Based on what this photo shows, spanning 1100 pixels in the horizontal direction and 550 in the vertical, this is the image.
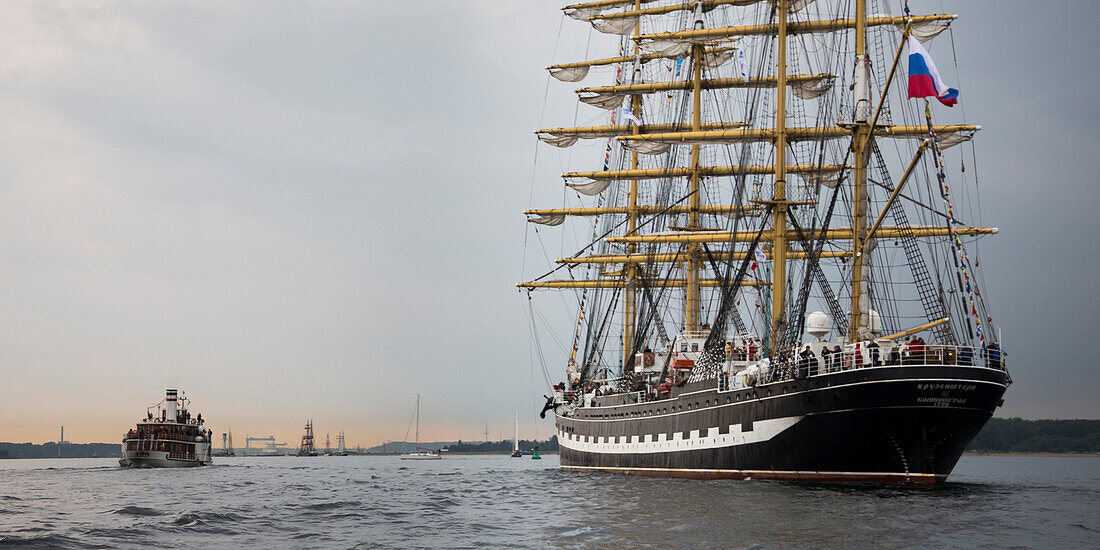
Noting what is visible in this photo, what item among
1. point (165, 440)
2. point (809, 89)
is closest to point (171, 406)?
point (165, 440)

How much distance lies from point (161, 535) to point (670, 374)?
3638cm

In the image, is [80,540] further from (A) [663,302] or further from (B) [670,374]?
(A) [663,302]

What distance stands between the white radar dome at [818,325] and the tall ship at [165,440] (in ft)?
232

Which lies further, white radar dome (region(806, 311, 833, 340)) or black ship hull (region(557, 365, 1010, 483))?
white radar dome (region(806, 311, 833, 340))

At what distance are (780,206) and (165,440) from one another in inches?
2632

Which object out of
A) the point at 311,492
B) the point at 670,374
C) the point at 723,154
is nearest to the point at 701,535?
the point at 311,492

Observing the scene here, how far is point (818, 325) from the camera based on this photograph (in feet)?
146

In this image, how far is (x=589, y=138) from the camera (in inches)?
3300

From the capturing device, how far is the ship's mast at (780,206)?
171 feet

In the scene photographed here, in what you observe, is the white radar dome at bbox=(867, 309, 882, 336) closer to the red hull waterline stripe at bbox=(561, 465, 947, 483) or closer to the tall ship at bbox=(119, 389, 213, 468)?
the red hull waterline stripe at bbox=(561, 465, 947, 483)

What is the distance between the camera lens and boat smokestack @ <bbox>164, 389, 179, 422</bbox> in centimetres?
9688

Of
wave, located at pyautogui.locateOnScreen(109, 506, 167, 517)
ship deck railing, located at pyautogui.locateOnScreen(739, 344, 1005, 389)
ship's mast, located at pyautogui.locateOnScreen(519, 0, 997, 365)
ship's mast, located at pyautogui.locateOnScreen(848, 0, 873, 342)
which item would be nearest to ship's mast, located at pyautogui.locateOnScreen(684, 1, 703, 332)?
ship's mast, located at pyautogui.locateOnScreen(519, 0, 997, 365)

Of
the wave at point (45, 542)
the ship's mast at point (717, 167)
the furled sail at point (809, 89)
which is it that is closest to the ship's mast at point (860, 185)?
the ship's mast at point (717, 167)

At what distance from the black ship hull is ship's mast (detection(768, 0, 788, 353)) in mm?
6739
